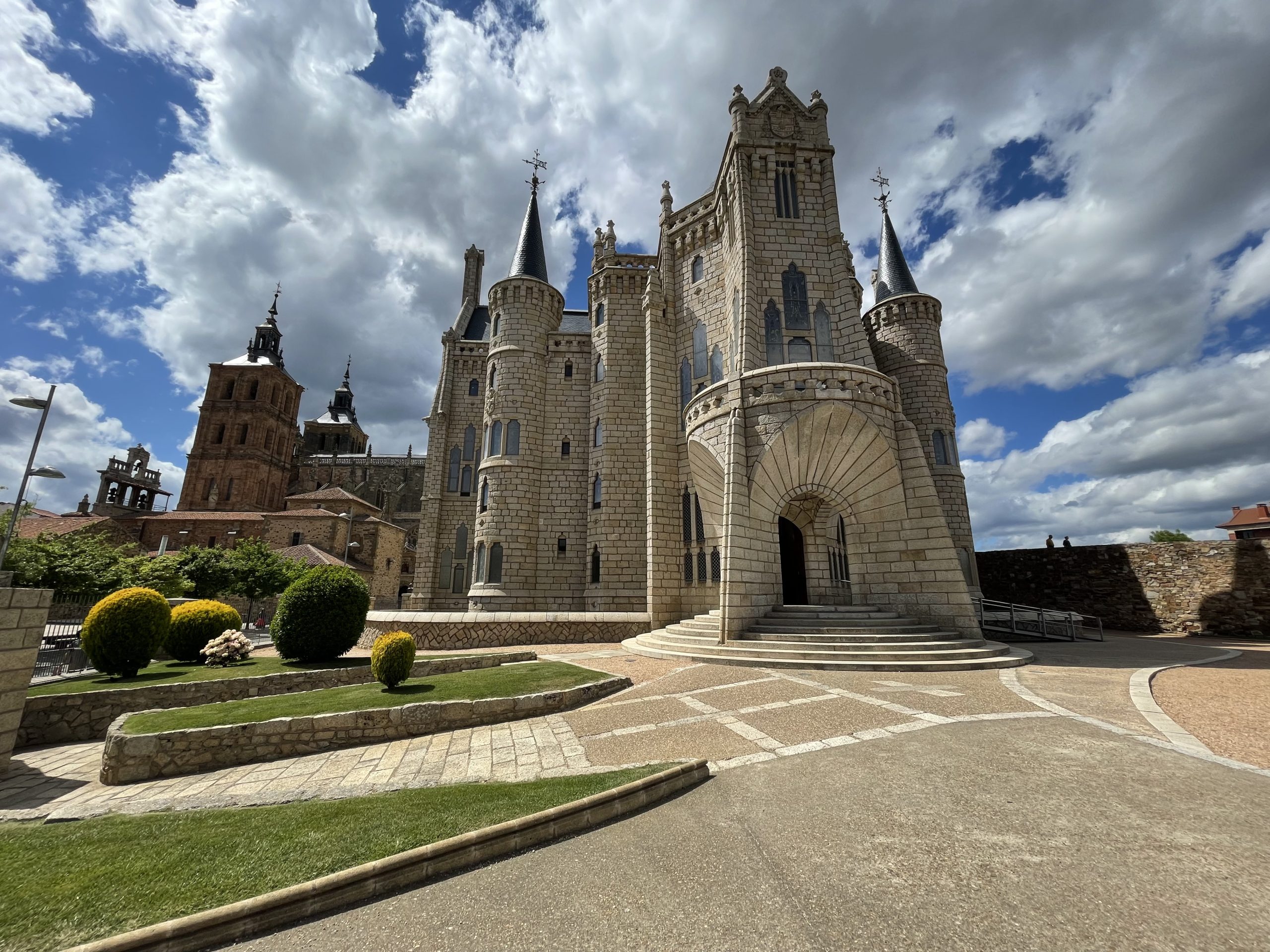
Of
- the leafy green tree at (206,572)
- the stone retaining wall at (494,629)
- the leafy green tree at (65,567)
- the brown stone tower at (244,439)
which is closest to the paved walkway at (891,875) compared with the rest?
the stone retaining wall at (494,629)

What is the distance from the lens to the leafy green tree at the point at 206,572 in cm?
2277

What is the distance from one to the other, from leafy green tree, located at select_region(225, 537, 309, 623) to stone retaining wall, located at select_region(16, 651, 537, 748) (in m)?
16.1

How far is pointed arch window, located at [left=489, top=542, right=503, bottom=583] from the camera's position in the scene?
2175cm

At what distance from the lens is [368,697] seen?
834 cm

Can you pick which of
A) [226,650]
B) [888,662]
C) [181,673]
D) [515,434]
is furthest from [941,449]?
[181,673]

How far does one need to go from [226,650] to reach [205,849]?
11.3m

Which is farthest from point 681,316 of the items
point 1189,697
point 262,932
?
point 262,932

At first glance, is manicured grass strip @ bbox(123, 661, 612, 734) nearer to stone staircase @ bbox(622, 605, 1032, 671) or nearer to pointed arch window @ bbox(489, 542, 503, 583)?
stone staircase @ bbox(622, 605, 1032, 671)

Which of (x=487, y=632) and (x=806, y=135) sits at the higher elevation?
(x=806, y=135)

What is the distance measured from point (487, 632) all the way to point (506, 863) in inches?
559

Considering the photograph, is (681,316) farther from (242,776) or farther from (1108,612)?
(1108,612)

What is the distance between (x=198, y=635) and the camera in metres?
13.0

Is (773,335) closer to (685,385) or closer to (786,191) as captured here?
(685,385)

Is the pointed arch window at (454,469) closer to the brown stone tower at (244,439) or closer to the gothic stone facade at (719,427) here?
the gothic stone facade at (719,427)
